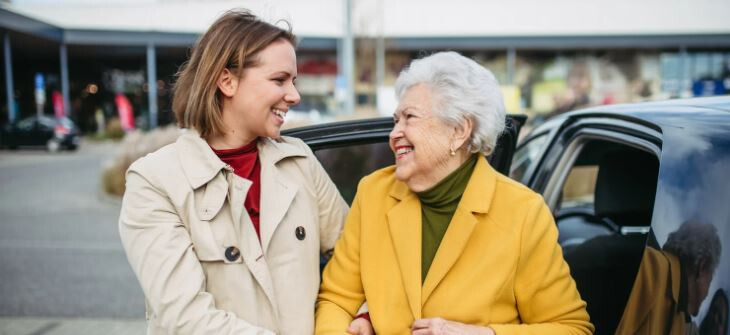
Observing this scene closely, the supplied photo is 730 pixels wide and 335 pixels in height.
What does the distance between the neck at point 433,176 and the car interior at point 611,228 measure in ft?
3.59

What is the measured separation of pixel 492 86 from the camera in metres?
Answer: 2.09

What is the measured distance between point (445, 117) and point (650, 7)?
115 ft

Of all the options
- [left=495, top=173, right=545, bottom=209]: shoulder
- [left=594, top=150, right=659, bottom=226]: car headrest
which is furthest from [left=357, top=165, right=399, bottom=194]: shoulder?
[left=594, top=150, right=659, bottom=226]: car headrest

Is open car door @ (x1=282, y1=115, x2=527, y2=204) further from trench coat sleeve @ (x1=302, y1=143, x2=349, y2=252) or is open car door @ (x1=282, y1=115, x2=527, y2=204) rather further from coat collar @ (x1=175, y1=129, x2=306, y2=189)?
coat collar @ (x1=175, y1=129, x2=306, y2=189)

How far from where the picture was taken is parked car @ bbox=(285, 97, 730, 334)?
1.55 metres

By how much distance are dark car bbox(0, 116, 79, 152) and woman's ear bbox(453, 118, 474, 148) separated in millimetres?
25871

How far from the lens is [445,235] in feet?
6.59

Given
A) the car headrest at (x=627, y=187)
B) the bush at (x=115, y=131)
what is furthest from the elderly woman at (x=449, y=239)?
the bush at (x=115, y=131)

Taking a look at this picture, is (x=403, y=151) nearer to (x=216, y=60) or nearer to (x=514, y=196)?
(x=514, y=196)

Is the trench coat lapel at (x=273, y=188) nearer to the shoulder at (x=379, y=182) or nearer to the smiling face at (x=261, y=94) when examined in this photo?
the smiling face at (x=261, y=94)

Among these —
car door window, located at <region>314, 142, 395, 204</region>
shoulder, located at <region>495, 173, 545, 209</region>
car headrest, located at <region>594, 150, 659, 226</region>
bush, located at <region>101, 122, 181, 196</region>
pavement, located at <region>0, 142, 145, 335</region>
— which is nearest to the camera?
shoulder, located at <region>495, 173, 545, 209</region>

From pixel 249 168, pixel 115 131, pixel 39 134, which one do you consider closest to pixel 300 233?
pixel 249 168

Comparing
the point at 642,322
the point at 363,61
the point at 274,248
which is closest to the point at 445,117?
the point at 274,248

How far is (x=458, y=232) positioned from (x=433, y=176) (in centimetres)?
24
